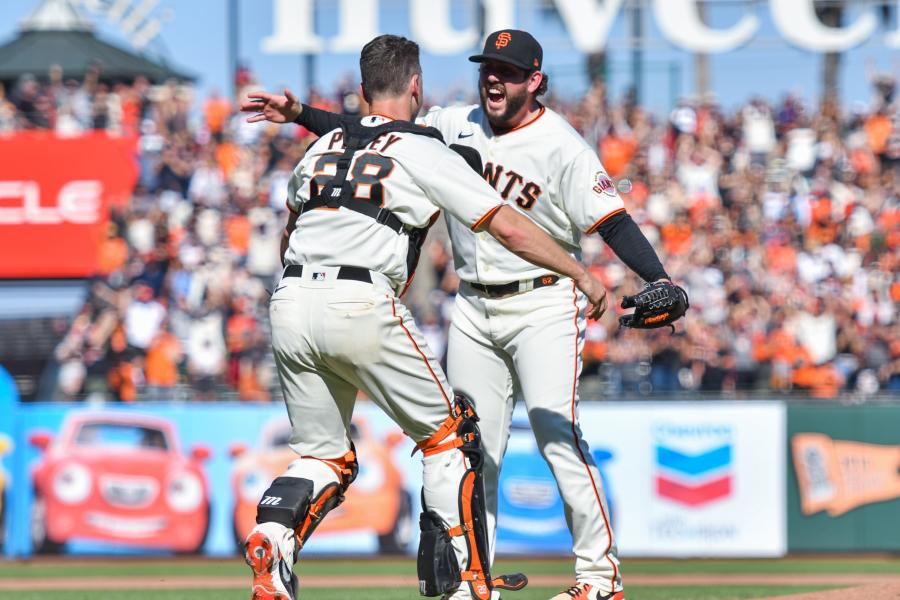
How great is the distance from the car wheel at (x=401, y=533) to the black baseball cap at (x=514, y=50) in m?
6.52

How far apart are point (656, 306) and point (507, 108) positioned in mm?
1201

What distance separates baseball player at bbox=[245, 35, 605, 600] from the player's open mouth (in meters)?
0.66

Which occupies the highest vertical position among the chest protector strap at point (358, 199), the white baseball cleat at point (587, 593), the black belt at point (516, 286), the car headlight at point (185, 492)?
the chest protector strap at point (358, 199)

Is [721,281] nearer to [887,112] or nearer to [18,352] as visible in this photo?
[887,112]

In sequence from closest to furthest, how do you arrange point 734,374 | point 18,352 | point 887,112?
point 734,374 < point 18,352 < point 887,112

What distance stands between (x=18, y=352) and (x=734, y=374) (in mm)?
8540

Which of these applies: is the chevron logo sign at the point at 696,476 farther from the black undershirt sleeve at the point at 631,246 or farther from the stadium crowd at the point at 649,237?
the black undershirt sleeve at the point at 631,246

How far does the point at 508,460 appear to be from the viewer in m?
11.8

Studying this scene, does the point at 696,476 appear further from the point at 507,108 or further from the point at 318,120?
the point at 318,120

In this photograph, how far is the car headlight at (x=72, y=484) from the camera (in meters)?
11.8

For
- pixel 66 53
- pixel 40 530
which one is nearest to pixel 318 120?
pixel 40 530

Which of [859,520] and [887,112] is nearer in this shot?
[859,520]

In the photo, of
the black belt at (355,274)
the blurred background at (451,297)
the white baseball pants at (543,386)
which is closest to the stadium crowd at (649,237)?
the blurred background at (451,297)

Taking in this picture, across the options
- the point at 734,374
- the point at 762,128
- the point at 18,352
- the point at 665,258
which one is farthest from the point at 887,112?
the point at 18,352
